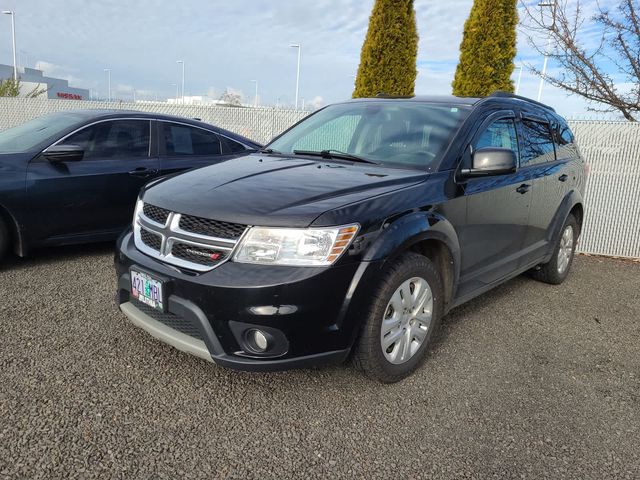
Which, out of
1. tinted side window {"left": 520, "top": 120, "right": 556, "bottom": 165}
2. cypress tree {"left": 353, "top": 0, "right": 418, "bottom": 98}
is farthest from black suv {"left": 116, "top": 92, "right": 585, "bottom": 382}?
cypress tree {"left": 353, "top": 0, "right": 418, "bottom": 98}

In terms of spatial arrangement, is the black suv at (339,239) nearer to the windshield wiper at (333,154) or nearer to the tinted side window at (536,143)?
the windshield wiper at (333,154)

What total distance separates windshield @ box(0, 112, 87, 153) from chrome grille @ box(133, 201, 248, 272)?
8.49ft

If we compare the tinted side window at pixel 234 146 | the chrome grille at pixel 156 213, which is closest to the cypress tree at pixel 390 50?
the tinted side window at pixel 234 146

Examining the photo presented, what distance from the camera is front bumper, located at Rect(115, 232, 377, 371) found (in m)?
2.35

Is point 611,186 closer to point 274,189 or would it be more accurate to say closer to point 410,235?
point 410,235

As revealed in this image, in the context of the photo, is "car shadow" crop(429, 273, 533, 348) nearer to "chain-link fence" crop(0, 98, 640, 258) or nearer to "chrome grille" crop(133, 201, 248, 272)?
"chrome grille" crop(133, 201, 248, 272)

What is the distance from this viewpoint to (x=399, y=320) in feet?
9.18

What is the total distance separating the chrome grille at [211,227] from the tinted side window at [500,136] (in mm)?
1820

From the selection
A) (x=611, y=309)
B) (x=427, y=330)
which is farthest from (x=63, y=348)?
(x=611, y=309)

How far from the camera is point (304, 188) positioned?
8.92 feet

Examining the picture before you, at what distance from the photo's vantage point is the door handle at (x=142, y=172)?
5068 mm

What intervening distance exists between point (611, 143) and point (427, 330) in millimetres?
4992

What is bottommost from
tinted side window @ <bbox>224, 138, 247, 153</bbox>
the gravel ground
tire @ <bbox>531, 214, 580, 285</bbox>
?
the gravel ground

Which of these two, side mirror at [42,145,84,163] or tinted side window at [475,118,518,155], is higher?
tinted side window at [475,118,518,155]
